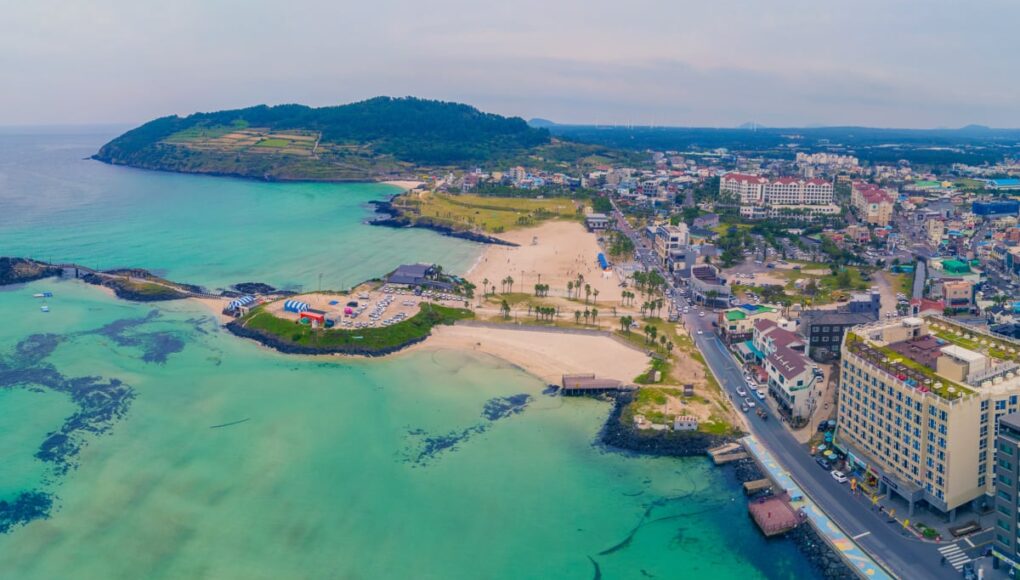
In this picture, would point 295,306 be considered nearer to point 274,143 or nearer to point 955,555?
point 955,555

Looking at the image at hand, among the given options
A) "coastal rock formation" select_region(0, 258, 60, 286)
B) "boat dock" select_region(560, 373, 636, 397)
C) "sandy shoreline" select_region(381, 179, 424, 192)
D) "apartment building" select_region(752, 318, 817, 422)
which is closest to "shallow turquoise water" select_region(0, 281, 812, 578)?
"boat dock" select_region(560, 373, 636, 397)

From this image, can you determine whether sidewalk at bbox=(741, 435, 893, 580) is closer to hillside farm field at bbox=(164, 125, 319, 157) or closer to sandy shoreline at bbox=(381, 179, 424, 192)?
sandy shoreline at bbox=(381, 179, 424, 192)

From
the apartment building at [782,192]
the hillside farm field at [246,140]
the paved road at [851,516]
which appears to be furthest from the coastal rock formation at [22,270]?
the hillside farm field at [246,140]

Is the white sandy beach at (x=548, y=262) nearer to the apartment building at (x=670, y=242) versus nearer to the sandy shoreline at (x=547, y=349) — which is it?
the apartment building at (x=670, y=242)

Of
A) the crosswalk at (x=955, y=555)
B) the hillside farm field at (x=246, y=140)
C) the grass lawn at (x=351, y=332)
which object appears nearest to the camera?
the crosswalk at (x=955, y=555)

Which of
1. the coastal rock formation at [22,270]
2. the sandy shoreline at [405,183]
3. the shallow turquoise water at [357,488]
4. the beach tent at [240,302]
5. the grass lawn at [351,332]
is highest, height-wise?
the sandy shoreline at [405,183]

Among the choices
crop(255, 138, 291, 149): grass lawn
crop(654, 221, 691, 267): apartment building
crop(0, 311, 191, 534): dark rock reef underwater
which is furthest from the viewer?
crop(255, 138, 291, 149): grass lawn
